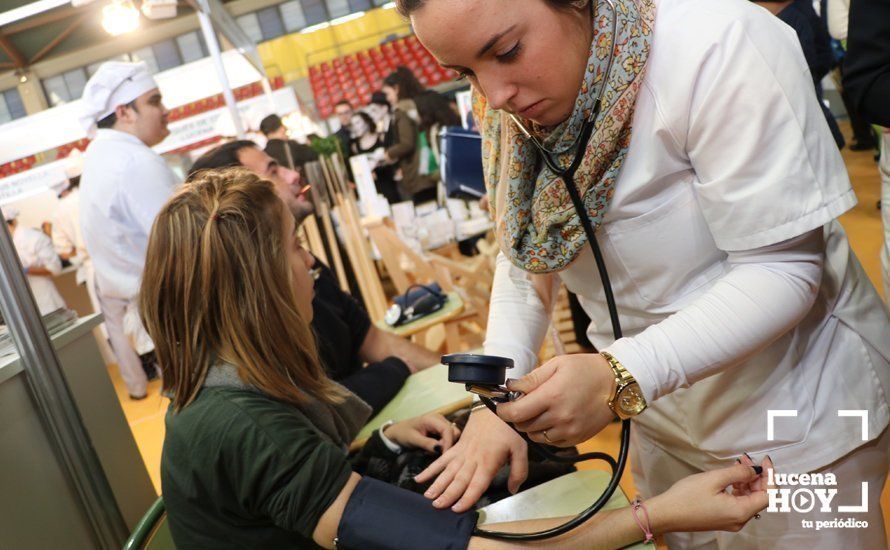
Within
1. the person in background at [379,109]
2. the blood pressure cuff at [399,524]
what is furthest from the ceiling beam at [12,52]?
the person in background at [379,109]

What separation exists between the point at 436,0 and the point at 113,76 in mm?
2841

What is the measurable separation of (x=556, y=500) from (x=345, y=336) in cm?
128

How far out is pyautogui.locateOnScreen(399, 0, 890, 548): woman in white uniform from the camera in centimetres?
76

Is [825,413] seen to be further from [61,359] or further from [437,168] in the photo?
[437,168]

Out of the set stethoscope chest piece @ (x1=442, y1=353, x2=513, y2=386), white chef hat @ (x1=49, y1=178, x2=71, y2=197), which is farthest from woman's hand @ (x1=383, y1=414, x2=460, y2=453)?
white chef hat @ (x1=49, y1=178, x2=71, y2=197)

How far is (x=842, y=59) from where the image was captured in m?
2.35

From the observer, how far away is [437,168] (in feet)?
19.4

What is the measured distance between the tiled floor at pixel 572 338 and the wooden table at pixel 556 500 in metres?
1.60

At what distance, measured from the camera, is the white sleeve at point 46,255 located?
5.76 metres

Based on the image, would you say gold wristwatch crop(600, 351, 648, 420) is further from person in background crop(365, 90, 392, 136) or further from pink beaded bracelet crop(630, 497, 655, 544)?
person in background crop(365, 90, 392, 136)

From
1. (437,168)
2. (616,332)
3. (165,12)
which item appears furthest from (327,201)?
(616,332)

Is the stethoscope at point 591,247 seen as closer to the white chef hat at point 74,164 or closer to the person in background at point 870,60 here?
the person in background at point 870,60

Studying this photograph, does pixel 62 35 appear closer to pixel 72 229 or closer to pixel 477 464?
pixel 72 229

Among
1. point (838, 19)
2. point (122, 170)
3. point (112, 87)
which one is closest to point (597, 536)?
point (838, 19)
